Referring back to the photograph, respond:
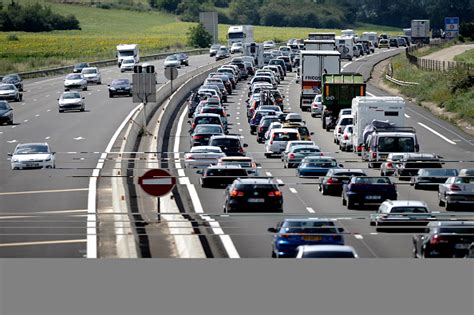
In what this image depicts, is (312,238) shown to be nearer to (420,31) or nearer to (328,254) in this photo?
(328,254)

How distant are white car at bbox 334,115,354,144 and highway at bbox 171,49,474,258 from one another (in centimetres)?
61

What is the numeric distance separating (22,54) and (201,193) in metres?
132

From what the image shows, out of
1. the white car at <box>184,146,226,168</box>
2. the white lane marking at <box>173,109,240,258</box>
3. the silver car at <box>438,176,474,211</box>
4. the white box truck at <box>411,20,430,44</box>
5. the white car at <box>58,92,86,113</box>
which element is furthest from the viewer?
the white box truck at <box>411,20,430,44</box>

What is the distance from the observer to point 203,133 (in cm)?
6931

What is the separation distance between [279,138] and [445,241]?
33.8 meters

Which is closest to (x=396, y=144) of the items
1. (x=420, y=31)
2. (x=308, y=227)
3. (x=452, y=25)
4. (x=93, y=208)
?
(x=93, y=208)

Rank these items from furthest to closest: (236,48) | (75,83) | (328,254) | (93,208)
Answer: (236,48), (75,83), (93,208), (328,254)

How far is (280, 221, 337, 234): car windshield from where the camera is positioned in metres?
34.3

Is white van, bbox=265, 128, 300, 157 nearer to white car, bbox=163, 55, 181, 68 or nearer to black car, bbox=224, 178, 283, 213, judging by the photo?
black car, bbox=224, 178, 283, 213

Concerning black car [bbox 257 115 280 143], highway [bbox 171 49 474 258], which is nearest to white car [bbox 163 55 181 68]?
highway [bbox 171 49 474 258]

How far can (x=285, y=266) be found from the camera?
31.9m

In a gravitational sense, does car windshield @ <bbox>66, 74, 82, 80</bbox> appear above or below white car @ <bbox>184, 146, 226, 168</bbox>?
below

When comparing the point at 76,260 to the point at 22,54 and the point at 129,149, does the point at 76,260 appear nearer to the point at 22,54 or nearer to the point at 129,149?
the point at 129,149

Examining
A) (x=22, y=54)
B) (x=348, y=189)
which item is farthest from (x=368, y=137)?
(x=22, y=54)
